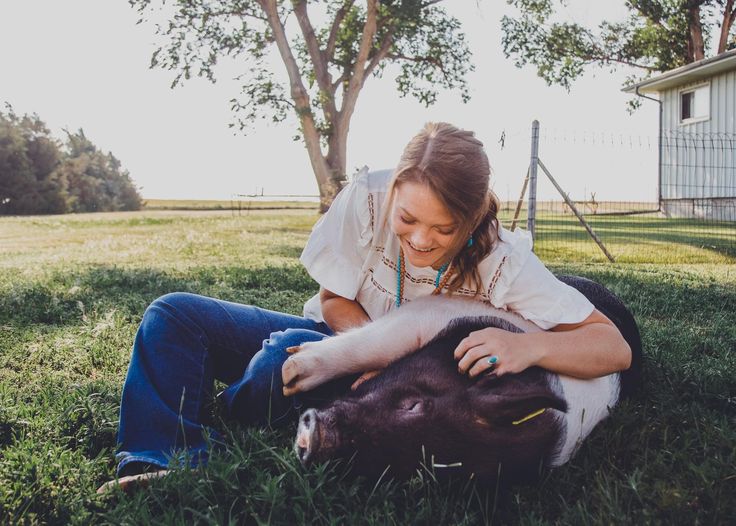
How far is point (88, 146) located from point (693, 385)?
44658mm

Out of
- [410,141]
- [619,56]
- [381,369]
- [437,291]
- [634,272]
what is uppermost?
[619,56]

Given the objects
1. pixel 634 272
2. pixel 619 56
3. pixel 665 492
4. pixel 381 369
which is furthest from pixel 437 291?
pixel 619 56

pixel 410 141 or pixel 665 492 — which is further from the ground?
pixel 410 141

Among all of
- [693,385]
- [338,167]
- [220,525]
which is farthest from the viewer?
[338,167]

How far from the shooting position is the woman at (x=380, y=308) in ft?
7.12

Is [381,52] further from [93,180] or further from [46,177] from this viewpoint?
[93,180]

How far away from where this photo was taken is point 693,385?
309 centimetres

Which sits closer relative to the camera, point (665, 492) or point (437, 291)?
point (665, 492)

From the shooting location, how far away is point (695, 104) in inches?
723

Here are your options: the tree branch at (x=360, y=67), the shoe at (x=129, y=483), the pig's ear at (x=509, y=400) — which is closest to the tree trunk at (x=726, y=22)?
the tree branch at (x=360, y=67)

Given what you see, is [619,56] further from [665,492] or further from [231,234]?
[665,492]

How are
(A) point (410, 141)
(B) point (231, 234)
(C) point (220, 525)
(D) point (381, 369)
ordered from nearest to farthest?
(C) point (220, 525) → (D) point (381, 369) → (A) point (410, 141) → (B) point (231, 234)

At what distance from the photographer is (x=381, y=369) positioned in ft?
7.25

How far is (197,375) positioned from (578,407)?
1279 mm
